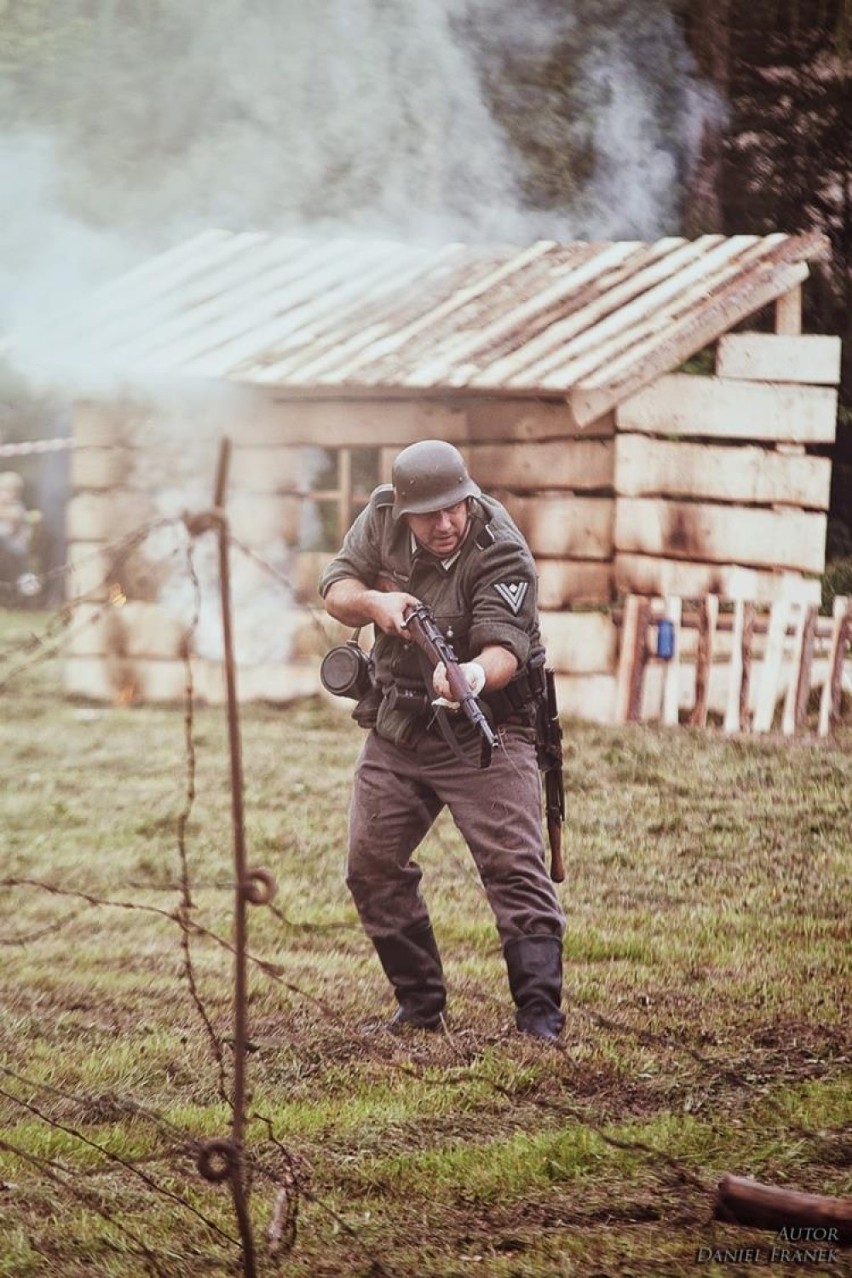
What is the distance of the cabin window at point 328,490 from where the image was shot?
→ 1009 centimetres

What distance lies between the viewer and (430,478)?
166 inches

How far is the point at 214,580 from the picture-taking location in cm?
1066

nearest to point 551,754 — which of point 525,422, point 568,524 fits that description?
point 568,524

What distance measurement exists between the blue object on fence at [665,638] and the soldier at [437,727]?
3559mm

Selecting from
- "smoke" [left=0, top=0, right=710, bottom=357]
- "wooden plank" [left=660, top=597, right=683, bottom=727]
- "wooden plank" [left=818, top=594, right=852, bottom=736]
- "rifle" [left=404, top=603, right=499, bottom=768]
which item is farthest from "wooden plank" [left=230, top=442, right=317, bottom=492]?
"rifle" [left=404, top=603, right=499, bottom=768]

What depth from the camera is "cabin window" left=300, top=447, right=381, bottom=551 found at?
1009cm

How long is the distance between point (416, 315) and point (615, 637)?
255 cm

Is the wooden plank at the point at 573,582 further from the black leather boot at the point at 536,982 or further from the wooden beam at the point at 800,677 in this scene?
the black leather boot at the point at 536,982

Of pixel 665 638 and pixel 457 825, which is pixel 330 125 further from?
pixel 457 825

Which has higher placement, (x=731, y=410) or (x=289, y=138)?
(x=289, y=138)

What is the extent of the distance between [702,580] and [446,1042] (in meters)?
4.32

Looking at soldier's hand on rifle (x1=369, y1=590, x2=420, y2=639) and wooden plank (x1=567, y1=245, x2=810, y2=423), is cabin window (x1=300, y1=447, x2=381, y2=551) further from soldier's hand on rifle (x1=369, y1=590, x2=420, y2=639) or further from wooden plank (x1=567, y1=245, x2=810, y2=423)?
soldier's hand on rifle (x1=369, y1=590, x2=420, y2=639)

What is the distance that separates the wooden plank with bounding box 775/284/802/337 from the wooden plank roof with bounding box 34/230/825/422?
0.34 ft

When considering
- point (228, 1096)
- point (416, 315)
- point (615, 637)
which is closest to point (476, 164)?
point (416, 315)
